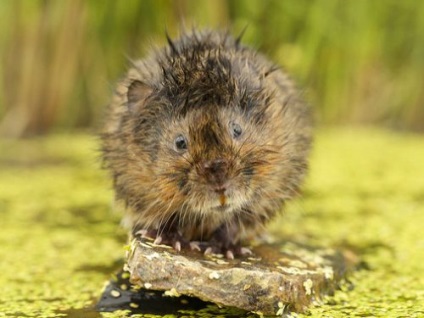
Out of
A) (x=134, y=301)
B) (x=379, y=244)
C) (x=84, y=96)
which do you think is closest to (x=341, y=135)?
(x=84, y=96)

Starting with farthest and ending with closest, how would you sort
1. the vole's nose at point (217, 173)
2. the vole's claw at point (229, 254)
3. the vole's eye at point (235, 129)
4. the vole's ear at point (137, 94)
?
1. the vole's ear at point (137, 94)
2. the vole's claw at point (229, 254)
3. the vole's eye at point (235, 129)
4. the vole's nose at point (217, 173)

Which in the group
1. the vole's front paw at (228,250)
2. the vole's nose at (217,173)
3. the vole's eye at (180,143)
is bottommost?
the vole's front paw at (228,250)

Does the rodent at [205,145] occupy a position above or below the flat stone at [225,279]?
above

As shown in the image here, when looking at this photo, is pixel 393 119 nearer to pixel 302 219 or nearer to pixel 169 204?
pixel 302 219

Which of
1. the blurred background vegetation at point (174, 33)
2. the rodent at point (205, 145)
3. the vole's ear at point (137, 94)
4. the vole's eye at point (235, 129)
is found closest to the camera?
the rodent at point (205, 145)

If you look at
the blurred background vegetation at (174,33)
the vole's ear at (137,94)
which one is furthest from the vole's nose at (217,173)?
the blurred background vegetation at (174,33)

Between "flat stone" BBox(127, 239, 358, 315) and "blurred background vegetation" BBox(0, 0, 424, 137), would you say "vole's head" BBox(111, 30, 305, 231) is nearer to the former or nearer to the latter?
"flat stone" BBox(127, 239, 358, 315)

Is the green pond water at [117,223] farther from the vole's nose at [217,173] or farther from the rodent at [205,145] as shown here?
the vole's nose at [217,173]
